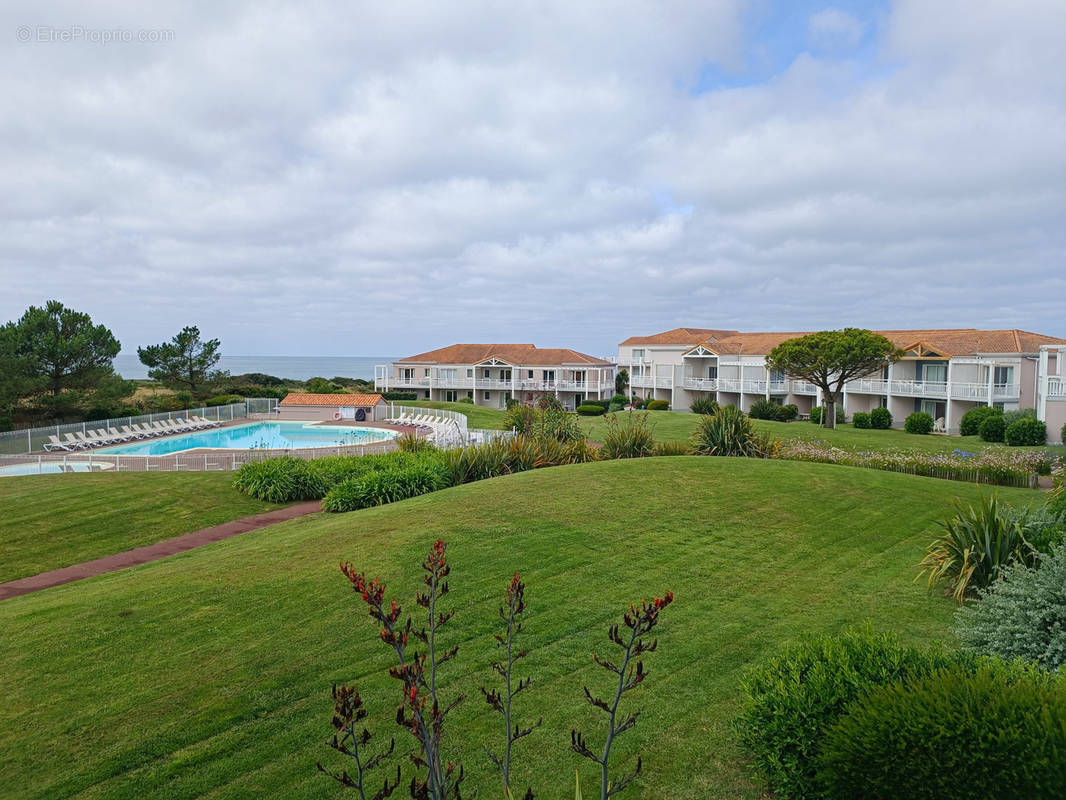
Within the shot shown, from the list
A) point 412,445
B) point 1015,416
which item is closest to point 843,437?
point 1015,416

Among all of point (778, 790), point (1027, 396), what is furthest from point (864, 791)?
point (1027, 396)

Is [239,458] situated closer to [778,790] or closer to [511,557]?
[511,557]

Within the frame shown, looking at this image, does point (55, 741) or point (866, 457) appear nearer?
point (55, 741)

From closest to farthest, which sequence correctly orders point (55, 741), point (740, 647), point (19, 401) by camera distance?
1. point (55, 741)
2. point (740, 647)
3. point (19, 401)

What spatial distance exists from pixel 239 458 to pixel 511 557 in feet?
47.2

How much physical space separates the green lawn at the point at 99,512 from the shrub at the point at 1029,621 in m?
13.7

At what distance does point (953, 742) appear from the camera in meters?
3.39

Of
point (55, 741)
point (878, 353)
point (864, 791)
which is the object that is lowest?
point (55, 741)

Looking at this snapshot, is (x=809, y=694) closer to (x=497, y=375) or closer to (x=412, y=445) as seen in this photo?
(x=412, y=445)

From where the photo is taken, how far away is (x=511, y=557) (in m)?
8.98

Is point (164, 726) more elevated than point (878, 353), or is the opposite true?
point (878, 353)

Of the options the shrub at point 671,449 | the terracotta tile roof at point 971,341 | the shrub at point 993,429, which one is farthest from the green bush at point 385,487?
the terracotta tile roof at point 971,341

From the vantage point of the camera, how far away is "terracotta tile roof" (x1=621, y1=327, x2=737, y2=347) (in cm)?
6172

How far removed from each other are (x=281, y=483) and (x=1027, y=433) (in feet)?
96.7
